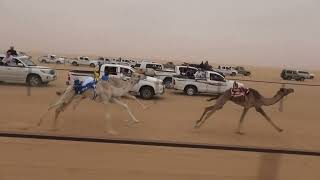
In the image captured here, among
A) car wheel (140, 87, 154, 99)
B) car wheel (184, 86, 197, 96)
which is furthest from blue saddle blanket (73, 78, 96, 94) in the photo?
Result: car wheel (184, 86, 197, 96)

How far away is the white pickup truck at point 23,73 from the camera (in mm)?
27656

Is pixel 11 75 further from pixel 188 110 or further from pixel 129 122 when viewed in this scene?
pixel 129 122

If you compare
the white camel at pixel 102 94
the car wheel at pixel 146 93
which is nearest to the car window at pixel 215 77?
the car wheel at pixel 146 93

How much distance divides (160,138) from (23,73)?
16180 millimetres

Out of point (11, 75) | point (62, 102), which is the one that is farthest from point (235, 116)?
point (11, 75)

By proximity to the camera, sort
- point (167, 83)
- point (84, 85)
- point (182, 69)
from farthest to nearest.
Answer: point (182, 69) < point (167, 83) < point (84, 85)

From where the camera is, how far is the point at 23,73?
28.0 m

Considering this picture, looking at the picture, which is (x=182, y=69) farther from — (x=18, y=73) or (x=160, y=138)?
(x=160, y=138)

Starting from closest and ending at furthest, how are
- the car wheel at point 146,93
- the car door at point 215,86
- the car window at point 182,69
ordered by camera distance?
the car wheel at point 146,93 < the car door at point 215,86 < the car window at point 182,69

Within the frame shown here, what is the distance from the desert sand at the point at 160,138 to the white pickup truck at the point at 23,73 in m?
0.55

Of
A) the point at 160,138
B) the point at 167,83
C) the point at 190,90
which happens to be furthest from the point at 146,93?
the point at 160,138

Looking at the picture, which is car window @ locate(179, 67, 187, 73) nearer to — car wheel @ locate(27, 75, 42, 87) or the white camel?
car wheel @ locate(27, 75, 42, 87)

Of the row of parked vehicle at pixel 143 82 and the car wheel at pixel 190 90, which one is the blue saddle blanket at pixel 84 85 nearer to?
the row of parked vehicle at pixel 143 82

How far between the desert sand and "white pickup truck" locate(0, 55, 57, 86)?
1.82ft
